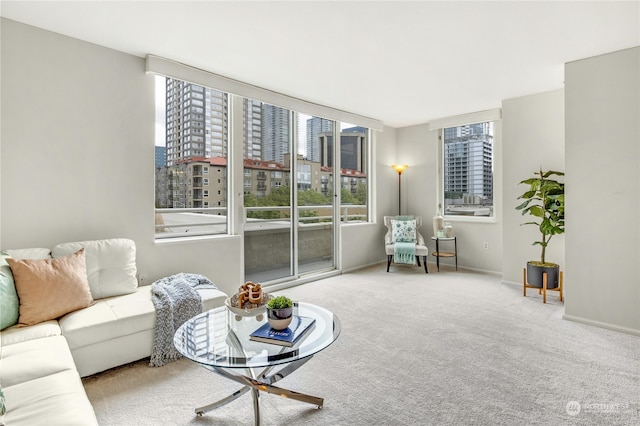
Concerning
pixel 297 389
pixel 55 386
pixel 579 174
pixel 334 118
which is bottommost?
pixel 297 389

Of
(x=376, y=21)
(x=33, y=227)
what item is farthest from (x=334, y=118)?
(x=33, y=227)

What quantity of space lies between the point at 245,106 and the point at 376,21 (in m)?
2.03

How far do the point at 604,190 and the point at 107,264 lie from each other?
4.40 meters

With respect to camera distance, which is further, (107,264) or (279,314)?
(107,264)

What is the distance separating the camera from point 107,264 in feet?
8.75

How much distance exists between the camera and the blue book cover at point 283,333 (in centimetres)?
173

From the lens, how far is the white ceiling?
2.34 m

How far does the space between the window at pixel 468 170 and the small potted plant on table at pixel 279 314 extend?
15.0ft

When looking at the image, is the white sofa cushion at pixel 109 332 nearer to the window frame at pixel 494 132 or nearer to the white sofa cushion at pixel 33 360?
the white sofa cushion at pixel 33 360

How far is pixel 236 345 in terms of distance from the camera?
68.2 inches

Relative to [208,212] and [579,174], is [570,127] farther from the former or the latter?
[208,212]

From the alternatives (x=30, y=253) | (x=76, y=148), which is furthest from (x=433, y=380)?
(x=76, y=148)

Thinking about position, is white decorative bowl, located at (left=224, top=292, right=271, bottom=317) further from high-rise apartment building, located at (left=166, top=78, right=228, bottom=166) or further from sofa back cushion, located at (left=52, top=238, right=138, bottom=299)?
high-rise apartment building, located at (left=166, top=78, right=228, bottom=166)

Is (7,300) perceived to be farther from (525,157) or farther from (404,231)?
(525,157)
